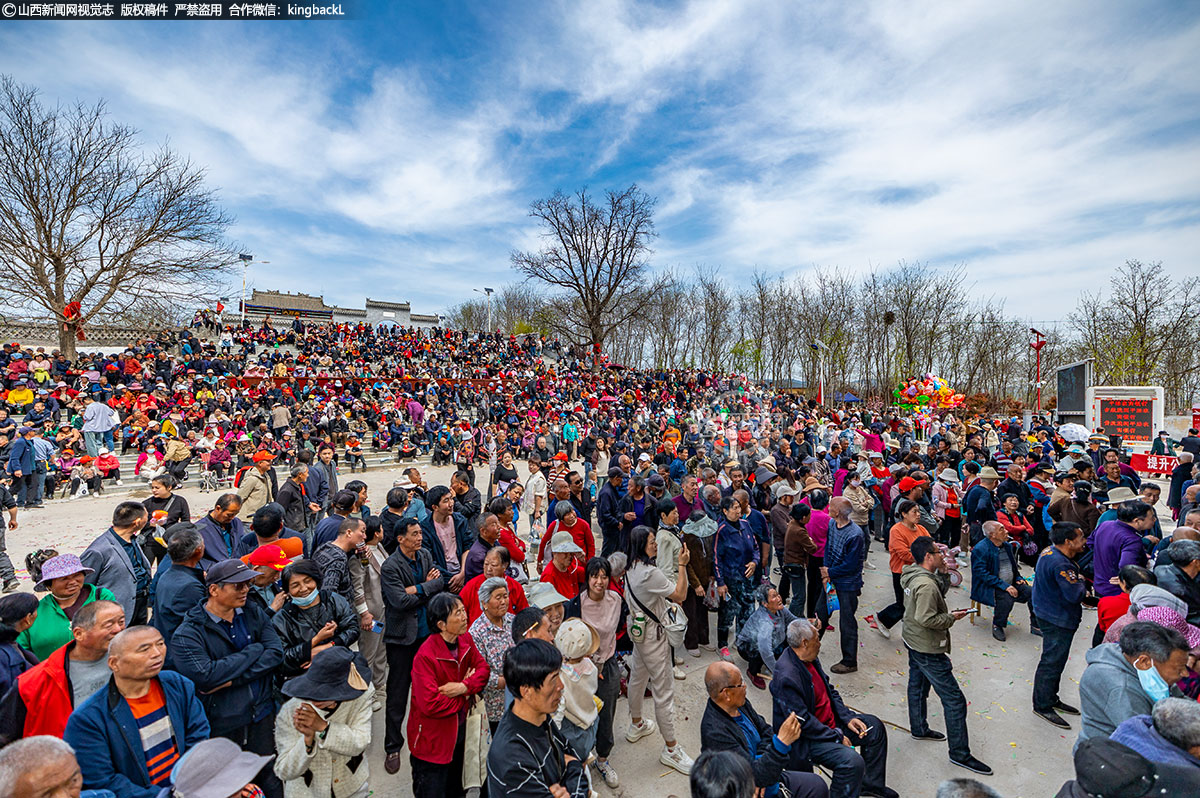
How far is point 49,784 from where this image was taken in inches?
66.3

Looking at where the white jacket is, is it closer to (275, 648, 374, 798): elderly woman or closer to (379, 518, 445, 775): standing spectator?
(275, 648, 374, 798): elderly woman

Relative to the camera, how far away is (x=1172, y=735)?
7.53 ft

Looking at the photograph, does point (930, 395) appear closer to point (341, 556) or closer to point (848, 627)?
point (848, 627)

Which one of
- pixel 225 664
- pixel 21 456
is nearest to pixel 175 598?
pixel 225 664

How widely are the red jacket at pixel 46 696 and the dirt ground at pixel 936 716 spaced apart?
1.92 metres

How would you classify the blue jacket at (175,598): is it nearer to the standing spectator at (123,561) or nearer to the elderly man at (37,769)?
the standing spectator at (123,561)

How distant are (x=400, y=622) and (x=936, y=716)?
4572 millimetres

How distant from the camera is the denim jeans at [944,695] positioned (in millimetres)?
3879

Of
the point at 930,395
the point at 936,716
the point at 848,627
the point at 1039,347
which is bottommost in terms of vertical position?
the point at 936,716

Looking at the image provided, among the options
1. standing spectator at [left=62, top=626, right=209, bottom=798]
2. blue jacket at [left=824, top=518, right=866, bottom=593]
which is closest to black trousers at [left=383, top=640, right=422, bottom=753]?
standing spectator at [left=62, top=626, right=209, bottom=798]

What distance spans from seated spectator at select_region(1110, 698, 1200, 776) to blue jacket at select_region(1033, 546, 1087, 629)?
88.4 inches

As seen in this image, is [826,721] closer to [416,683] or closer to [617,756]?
[617,756]

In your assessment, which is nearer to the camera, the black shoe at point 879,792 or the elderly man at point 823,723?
the elderly man at point 823,723

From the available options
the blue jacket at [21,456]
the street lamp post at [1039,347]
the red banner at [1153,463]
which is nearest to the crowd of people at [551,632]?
the blue jacket at [21,456]
